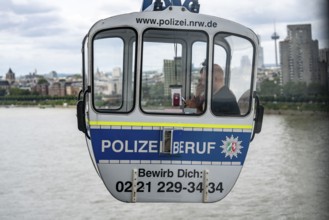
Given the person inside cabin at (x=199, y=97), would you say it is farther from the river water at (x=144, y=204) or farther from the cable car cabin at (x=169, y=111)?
the river water at (x=144, y=204)

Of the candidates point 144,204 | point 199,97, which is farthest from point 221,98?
point 144,204

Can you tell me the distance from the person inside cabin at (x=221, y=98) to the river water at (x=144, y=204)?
15143 millimetres

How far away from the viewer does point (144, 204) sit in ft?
94.5

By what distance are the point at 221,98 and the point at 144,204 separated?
78.7 ft

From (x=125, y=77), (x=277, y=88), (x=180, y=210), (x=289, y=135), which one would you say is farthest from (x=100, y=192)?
(x=125, y=77)

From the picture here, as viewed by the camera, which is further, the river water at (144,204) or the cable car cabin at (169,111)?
the river water at (144,204)

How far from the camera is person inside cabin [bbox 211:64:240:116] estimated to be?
5.19 metres

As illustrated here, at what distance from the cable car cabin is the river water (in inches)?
591

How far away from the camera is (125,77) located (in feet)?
17.7

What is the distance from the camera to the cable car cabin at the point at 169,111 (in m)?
5.09

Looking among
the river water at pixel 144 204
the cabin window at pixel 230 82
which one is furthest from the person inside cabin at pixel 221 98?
the river water at pixel 144 204

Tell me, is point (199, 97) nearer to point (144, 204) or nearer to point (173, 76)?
point (173, 76)

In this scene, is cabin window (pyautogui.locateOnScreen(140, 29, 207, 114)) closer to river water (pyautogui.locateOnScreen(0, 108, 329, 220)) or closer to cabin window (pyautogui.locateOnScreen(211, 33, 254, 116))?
cabin window (pyautogui.locateOnScreen(211, 33, 254, 116))

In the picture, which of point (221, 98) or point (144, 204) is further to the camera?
point (144, 204)
